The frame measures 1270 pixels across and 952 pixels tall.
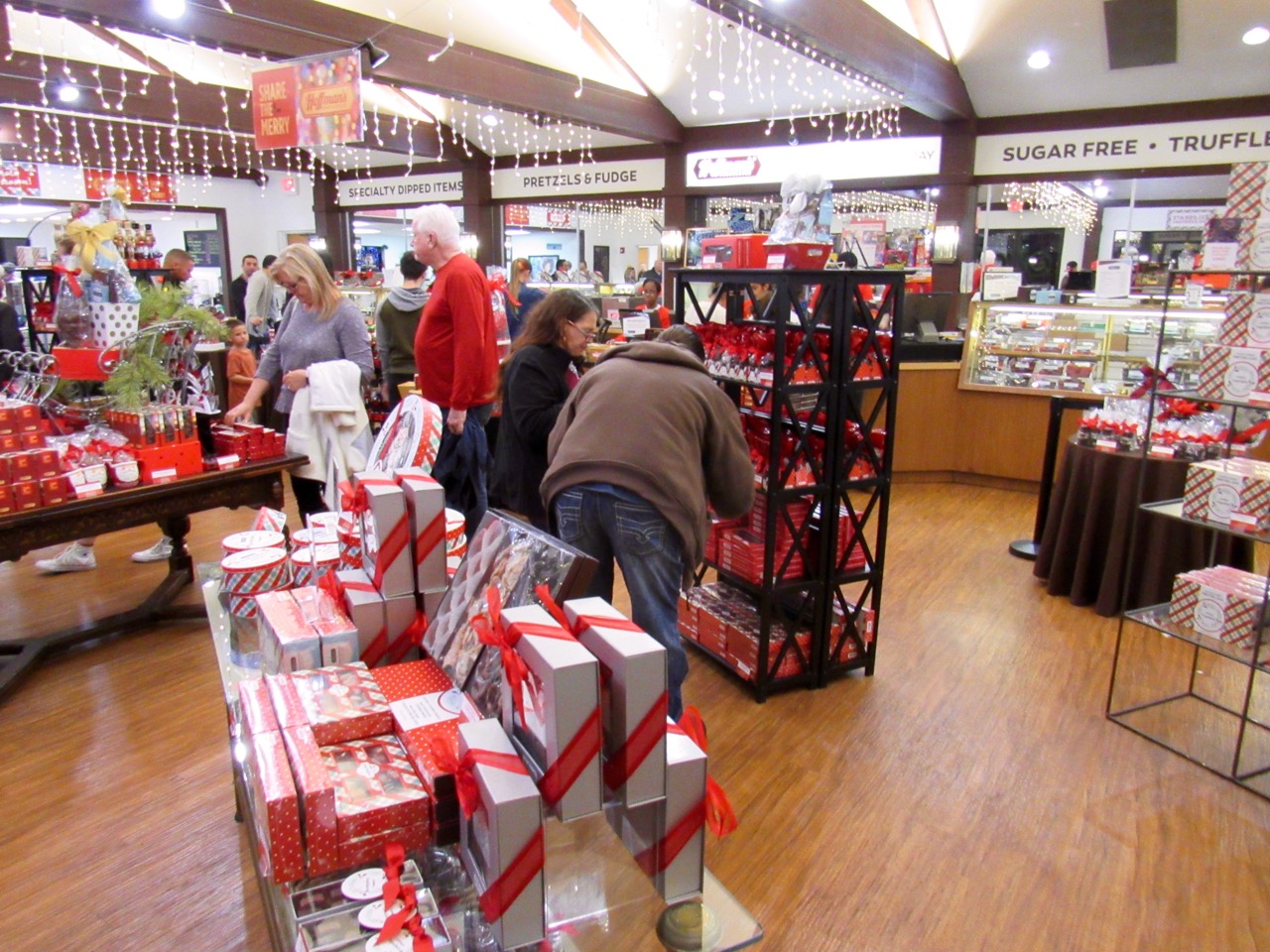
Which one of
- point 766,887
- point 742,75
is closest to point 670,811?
point 766,887

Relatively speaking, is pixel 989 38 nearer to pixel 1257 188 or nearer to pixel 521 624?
pixel 1257 188

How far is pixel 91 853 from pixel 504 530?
1.84 metres

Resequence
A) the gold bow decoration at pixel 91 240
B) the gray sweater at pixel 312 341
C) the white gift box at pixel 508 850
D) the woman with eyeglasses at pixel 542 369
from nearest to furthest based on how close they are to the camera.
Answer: the white gift box at pixel 508 850
the woman with eyeglasses at pixel 542 369
the gold bow decoration at pixel 91 240
the gray sweater at pixel 312 341

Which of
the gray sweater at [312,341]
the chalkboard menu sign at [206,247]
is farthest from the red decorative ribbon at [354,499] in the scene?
the chalkboard menu sign at [206,247]

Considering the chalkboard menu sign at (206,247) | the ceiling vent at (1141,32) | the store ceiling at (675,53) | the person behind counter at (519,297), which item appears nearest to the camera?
the person behind counter at (519,297)

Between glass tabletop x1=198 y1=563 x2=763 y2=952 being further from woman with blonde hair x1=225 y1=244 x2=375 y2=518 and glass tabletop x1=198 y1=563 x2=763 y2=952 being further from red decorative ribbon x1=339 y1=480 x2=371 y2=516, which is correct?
woman with blonde hair x1=225 y1=244 x2=375 y2=518

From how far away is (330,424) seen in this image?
12.5 ft

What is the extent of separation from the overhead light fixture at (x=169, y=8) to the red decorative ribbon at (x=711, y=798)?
7311 millimetres

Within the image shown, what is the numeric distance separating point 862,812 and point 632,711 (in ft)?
6.05

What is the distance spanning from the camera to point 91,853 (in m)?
2.46

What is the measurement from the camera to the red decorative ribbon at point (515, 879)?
1111 mm

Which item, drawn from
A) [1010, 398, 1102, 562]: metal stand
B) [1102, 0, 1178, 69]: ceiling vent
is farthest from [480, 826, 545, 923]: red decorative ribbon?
[1102, 0, 1178, 69]: ceiling vent

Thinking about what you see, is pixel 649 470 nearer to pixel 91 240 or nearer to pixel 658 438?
pixel 658 438

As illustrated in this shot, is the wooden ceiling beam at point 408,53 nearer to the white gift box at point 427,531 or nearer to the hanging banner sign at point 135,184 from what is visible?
the white gift box at point 427,531
